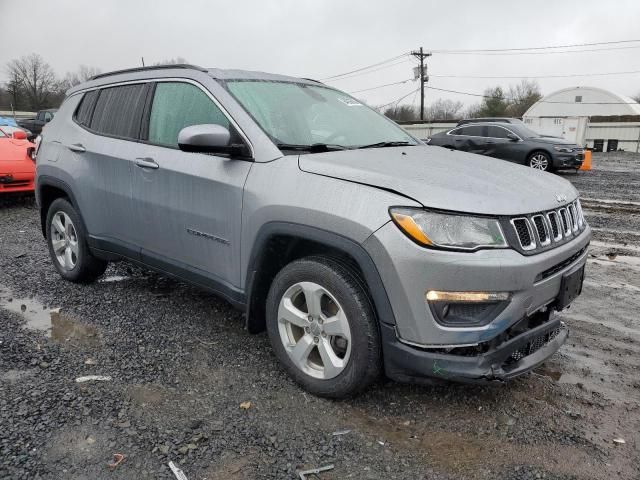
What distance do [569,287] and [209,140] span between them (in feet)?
6.92

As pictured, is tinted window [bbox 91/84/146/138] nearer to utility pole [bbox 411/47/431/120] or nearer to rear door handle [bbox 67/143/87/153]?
rear door handle [bbox 67/143/87/153]

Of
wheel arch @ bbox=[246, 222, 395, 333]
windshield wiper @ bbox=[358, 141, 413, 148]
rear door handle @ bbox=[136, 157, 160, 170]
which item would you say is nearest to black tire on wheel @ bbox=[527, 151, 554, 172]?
windshield wiper @ bbox=[358, 141, 413, 148]

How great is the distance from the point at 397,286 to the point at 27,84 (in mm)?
77532

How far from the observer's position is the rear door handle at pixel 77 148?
4198mm

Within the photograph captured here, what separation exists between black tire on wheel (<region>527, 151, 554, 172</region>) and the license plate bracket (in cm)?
1310

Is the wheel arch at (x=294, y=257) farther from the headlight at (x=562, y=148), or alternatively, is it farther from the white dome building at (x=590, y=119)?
the white dome building at (x=590, y=119)

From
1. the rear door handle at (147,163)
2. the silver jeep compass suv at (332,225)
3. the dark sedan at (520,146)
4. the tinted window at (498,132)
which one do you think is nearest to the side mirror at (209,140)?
the silver jeep compass suv at (332,225)

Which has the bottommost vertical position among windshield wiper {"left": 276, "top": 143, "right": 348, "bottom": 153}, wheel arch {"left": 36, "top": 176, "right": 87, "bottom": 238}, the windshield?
wheel arch {"left": 36, "top": 176, "right": 87, "bottom": 238}

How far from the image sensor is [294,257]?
2.99 meters

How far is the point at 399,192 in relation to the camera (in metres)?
2.40

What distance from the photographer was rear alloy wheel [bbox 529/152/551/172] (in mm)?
14867

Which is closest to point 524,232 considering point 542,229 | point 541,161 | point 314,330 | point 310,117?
point 542,229

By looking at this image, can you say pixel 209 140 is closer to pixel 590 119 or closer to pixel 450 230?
pixel 450 230

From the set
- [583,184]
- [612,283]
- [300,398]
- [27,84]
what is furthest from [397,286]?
[27,84]
